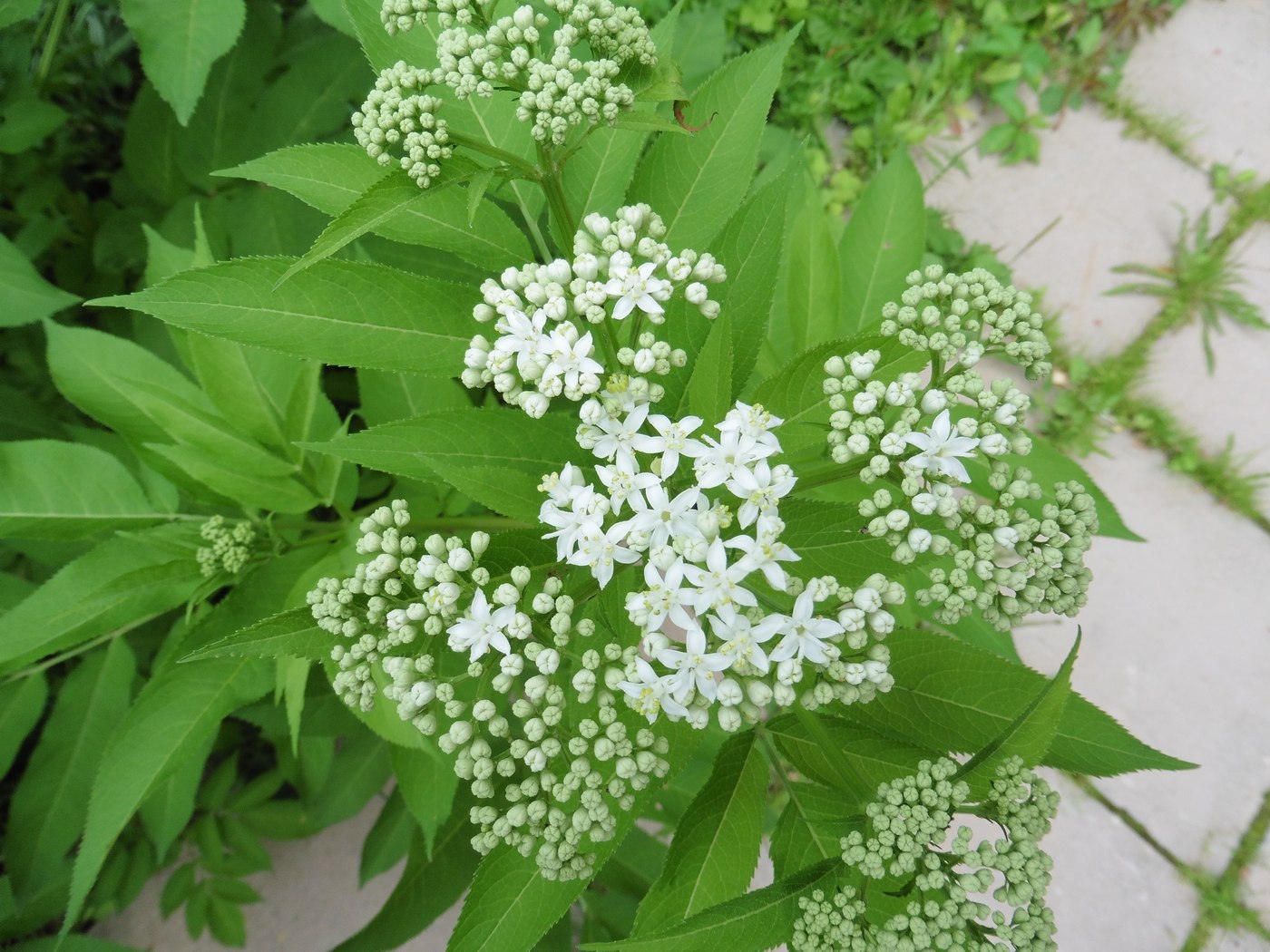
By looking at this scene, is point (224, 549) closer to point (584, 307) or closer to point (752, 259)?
point (584, 307)

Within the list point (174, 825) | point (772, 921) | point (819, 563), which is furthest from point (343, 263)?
point (174, 825)

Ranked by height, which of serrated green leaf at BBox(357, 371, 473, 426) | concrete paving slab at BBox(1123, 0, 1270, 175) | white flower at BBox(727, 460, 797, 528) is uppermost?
concrete paving slab at BBox(1123, 0, 1270, 175)

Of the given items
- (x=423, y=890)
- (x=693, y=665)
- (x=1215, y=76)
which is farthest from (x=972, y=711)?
(x=1215, y=76)

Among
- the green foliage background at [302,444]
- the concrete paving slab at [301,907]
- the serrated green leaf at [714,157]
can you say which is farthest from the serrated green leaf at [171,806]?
the serrated green leaf at [714,157]

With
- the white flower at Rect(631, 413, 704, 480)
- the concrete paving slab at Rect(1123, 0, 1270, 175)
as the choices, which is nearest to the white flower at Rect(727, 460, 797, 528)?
the white flower at Rect(631, 413, 704, 480)

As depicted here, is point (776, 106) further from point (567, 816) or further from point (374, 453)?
point (567, 816)

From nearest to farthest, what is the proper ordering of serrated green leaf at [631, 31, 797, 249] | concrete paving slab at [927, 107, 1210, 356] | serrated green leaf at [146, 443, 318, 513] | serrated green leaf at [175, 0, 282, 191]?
1. serrated green leaf at [631, 31, 797, 249]
2. serrated green leaf at [146, 443, 318, 513]
3. serrated green leaf at [175, 0, 282, 191]
4. concrete paving slab at [927, 107, 1210, 356]

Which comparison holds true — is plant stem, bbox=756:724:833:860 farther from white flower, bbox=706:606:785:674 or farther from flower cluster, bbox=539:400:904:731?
white flower, bbox=706:606:785:674

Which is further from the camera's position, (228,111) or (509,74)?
(228,111)
